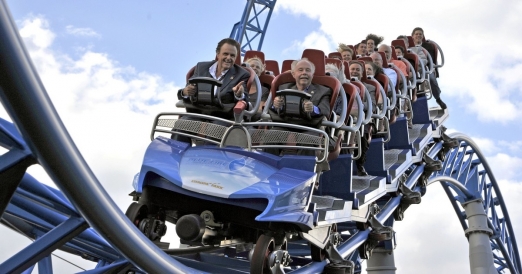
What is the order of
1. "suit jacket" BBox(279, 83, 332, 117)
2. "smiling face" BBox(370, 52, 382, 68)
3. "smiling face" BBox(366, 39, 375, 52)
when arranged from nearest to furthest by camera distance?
"suit jacket" BBox(279, 83, 332, 117), "smiling face" BBox(370, 52, 382, 68), "smiling face" BBox(366, 39, 375, 52)

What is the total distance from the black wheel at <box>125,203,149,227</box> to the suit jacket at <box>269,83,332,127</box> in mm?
1244

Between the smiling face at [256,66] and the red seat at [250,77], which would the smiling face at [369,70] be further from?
the red seat at [250,77]

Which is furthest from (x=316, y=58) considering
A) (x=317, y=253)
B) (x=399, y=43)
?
(x=399, y=43)

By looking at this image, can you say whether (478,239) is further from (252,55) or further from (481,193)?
(252,55)

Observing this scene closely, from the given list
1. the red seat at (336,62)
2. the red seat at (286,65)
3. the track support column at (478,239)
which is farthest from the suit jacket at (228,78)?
the track support column at (478,239)

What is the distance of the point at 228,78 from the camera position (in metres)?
5.23

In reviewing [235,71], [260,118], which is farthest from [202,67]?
[260,118]

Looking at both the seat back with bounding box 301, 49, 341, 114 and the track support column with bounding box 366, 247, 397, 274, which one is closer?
the seat back with bounding box 301, 49, 341, 114

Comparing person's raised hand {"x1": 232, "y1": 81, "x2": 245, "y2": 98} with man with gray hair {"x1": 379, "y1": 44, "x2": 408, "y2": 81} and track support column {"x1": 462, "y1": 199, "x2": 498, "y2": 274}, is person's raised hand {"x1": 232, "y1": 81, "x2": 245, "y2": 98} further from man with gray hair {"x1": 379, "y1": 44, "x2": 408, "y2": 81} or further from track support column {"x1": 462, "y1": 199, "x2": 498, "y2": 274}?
track support column {"x1": 462, "y1": 199, "x2": 498, "y2": 274}

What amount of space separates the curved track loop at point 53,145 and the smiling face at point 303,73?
2.43 metres

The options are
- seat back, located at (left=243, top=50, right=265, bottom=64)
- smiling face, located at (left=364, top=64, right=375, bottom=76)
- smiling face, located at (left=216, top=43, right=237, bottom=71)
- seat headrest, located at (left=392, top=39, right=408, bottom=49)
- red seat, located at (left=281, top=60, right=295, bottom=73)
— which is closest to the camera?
smiling face, located at (left=216, top=43, right=237, bottom=71)

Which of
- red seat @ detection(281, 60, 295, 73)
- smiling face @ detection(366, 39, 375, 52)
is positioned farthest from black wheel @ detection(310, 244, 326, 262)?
smiling face @ detection(366, 39, 375, 52)

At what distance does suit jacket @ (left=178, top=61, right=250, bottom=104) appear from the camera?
517 cm

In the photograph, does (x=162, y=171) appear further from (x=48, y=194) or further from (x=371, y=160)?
(x=371, y=160)
